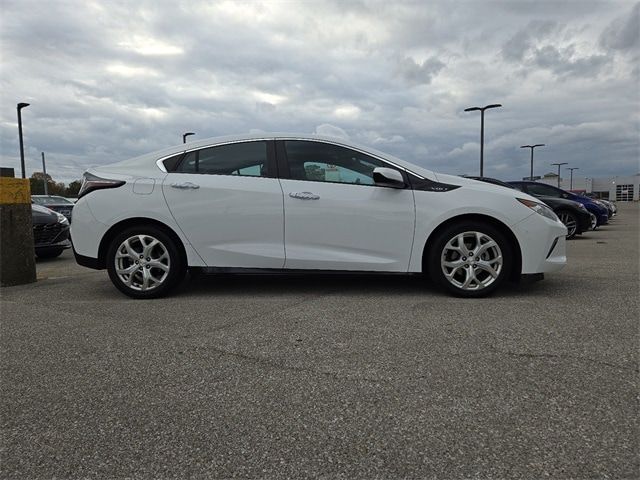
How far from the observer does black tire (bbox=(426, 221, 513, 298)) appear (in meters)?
4.54

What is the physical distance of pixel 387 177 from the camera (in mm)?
4512

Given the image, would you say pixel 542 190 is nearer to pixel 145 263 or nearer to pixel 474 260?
pixel 474 260

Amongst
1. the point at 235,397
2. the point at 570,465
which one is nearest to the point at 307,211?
the point at 235,397

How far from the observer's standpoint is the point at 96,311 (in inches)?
170

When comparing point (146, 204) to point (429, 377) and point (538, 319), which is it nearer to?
point (429, 377)

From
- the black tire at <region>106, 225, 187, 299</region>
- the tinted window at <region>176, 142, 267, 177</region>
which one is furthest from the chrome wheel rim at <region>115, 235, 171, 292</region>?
the tinted window at <region>176, 142, 267, 177</region>

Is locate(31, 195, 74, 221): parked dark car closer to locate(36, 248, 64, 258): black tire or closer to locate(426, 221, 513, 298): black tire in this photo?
locate(36, 248, 64, 258): black tire

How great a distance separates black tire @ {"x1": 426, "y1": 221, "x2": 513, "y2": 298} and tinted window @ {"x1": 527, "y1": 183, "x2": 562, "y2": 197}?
28.6 ft

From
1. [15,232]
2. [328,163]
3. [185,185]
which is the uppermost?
[328,163]

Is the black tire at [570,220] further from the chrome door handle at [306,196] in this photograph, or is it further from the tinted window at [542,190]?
the chrome door handle at [306,196]

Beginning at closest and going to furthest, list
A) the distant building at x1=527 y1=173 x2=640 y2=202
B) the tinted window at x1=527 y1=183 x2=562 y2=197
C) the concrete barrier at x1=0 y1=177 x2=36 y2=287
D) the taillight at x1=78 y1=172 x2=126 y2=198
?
1. the taillight at x1=78 y1=172 x2=126 y2=198
2. the concrete barrier at x1=0 y1=177 x2=36 y2=287
3. the tinted window at x1=527 y1=183 x2=562 y2=197
4. the distant building at x1=527 y1=173 x2=640 y2=202

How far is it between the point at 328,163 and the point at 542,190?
9499 millimetres

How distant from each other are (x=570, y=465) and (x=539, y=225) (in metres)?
3.06

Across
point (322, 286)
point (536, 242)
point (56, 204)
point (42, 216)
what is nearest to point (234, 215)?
point (322, 286)
